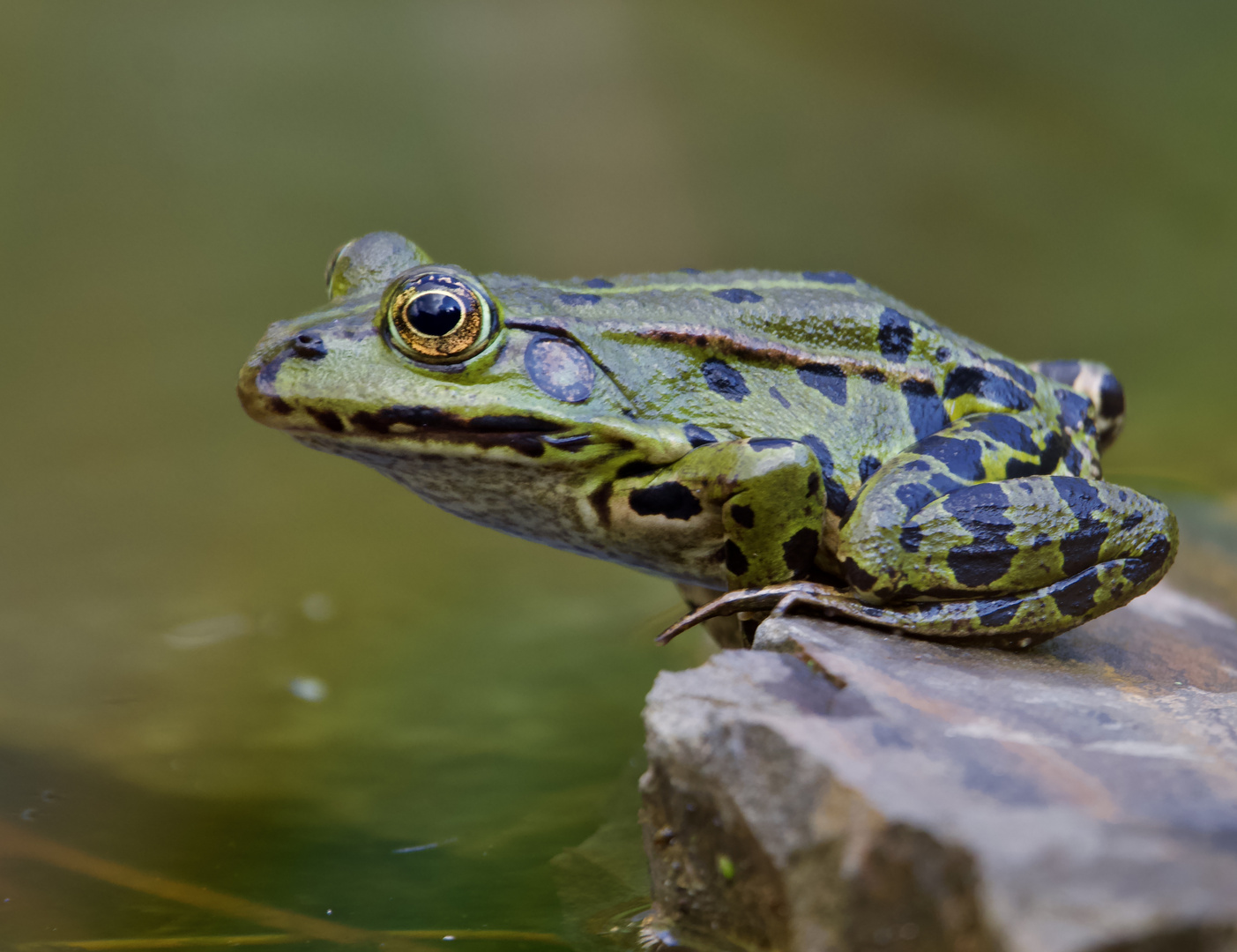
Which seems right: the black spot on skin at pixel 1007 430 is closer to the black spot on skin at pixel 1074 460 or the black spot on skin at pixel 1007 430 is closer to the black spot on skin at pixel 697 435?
the black spot on skin at pixel 1074 460

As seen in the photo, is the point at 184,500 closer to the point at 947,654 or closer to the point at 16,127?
the point at 16,127

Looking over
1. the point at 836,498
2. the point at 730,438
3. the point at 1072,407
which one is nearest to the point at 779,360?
the point at 730,438

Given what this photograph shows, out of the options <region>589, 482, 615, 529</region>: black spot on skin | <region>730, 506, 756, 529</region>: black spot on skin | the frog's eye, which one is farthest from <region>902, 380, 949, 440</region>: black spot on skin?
the frog's eye

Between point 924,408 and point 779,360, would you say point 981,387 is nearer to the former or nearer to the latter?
point 924,408

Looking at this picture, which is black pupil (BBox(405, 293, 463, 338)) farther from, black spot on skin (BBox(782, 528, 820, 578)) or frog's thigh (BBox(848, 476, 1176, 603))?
frog's thigh (BBox(848, 476, 1176, 603))

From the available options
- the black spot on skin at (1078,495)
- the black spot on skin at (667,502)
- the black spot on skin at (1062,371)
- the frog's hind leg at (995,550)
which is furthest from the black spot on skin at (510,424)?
the black spot on skin at (1062,371)

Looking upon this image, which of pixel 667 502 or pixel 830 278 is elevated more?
pixel 830 278
